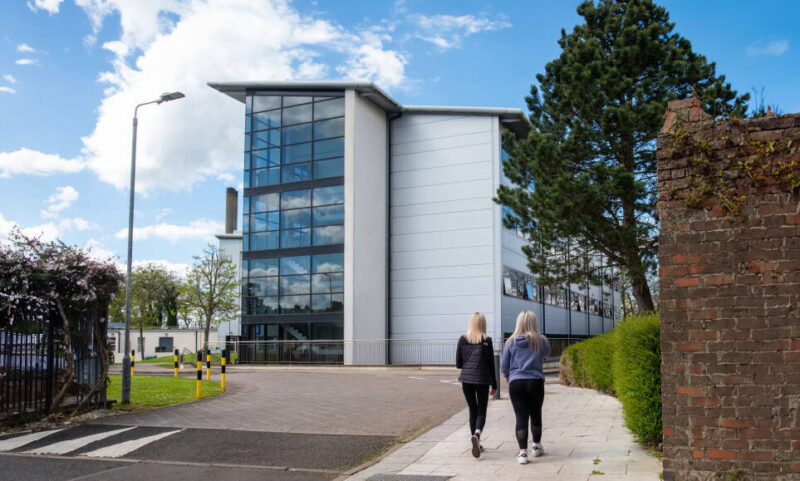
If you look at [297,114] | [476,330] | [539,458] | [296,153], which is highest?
[297,114]

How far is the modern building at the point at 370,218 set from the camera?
33.3 meters

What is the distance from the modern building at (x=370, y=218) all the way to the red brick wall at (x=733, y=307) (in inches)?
1073

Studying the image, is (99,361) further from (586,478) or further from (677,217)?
(677,217)

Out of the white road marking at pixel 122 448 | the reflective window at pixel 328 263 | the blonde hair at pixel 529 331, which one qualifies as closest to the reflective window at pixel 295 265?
the reflective window at pixel 328 263

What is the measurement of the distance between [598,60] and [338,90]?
19032mm

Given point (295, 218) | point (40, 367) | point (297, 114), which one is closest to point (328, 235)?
point (295, 218)

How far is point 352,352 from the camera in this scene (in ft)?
107

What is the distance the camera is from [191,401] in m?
14.2

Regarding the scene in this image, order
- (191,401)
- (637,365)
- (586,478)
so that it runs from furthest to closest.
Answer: (191,401)
(637,365)
(586,478)

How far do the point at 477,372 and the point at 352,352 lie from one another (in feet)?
83.7

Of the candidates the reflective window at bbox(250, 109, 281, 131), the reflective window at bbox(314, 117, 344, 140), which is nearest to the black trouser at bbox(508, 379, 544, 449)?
the reflective window at bbox(314, 117, 344, 140)

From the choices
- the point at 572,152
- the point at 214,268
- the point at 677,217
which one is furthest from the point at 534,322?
the point at 214,268

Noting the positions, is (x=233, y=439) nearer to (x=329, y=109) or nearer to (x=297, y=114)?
(x=329, y=109)

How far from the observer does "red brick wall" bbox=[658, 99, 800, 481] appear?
5.25 m
